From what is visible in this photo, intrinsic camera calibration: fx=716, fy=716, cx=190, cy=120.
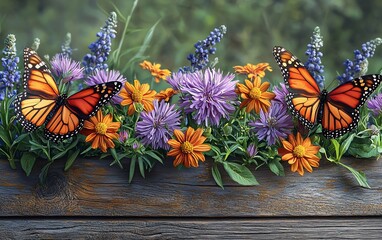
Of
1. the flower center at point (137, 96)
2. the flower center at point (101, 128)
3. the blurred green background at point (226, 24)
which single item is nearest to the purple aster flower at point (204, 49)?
the flower center at point (137, 96)

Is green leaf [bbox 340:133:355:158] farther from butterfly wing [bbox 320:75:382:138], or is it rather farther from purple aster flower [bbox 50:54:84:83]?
purple aster flower [bbox 50:54:84:83]

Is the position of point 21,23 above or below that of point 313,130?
above

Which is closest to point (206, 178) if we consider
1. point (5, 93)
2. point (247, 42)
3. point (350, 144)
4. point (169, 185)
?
point (169, 185)

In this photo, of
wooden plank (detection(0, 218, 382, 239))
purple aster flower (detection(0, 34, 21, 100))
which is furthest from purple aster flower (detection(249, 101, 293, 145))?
purple aster flower (detection(0, 34, 21, 100))

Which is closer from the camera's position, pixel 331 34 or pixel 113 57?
pixel 113 57

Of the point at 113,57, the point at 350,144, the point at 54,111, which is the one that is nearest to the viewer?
the point at 54,111

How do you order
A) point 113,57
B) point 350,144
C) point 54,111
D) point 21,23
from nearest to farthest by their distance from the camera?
point 54,111 → point 350,144 → point 113,57 → point 21,23

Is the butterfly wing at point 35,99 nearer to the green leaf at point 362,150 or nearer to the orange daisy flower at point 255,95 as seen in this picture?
the orange daisy flower at point 255,95

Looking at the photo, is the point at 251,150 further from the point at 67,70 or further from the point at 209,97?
the point at 67,70

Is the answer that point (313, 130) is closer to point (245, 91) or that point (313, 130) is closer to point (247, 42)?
point (245, 91)
